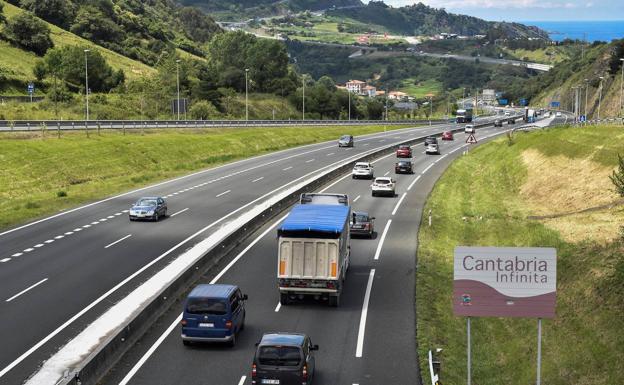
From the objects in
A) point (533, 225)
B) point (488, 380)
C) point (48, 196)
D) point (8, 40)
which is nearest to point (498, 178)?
point (533, 225)

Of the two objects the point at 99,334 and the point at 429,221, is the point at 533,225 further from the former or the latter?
the point at 99,334

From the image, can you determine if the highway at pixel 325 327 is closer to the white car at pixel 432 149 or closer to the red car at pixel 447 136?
Answer: the white car at pixel 432 149

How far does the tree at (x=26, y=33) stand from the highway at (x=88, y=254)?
3524 inches

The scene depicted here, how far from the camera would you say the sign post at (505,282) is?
859 inches

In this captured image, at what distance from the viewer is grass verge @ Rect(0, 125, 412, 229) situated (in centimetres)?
6034

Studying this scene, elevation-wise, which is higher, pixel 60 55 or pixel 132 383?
pixel 60 55

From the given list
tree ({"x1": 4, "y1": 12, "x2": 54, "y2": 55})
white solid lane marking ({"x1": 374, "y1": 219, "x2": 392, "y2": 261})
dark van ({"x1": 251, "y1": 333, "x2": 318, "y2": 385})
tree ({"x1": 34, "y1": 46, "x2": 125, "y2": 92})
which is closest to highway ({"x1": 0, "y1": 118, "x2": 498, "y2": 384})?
white solid lane marking ({"x1": 374, "y1": 219, "x2": 392, "y2": 261})

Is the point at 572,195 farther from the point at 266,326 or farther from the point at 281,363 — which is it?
the point at 281,363

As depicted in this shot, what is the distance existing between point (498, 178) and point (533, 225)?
32.2 metres

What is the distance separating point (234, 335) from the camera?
27250mm

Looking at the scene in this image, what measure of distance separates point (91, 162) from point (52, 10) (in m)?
121

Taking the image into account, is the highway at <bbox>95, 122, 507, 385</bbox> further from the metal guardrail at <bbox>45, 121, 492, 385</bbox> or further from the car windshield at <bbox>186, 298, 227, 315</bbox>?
the car windshield at <bbox>186, 298, 227, 315</bbox>

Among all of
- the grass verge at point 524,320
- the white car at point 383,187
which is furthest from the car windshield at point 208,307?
the white car at point 383,187

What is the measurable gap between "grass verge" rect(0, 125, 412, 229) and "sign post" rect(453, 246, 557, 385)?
35097mm
